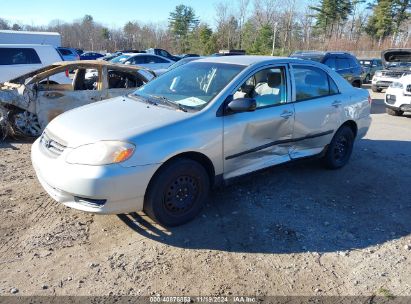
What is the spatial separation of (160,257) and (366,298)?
67.6 inches

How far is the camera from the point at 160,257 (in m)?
3.37

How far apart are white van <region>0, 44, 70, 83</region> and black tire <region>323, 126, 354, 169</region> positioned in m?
9.11

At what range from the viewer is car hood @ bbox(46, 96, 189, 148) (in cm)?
343

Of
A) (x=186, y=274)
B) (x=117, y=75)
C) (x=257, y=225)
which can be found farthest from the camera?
(x=117, y=75)

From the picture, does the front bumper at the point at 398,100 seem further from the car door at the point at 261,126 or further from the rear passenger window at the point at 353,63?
the car door at the point at 261,126

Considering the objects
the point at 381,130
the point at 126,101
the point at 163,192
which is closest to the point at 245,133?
the point at 163,192

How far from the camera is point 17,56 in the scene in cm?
1116

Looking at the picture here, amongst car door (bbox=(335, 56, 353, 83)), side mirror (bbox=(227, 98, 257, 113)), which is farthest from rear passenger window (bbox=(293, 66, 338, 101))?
car door (bbox=(335, 56, 353, 83))

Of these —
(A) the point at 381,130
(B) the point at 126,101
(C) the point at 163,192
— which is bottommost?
(A) the point at 381,130

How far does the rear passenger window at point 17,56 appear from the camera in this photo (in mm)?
11047

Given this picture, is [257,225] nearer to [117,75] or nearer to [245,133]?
[245,133]

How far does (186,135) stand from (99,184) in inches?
36.5

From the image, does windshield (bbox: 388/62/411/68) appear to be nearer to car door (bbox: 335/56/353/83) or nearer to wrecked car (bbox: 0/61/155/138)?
car door (bbox: 335/56/353/83)

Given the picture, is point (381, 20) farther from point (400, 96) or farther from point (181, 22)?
point (400, 96)
